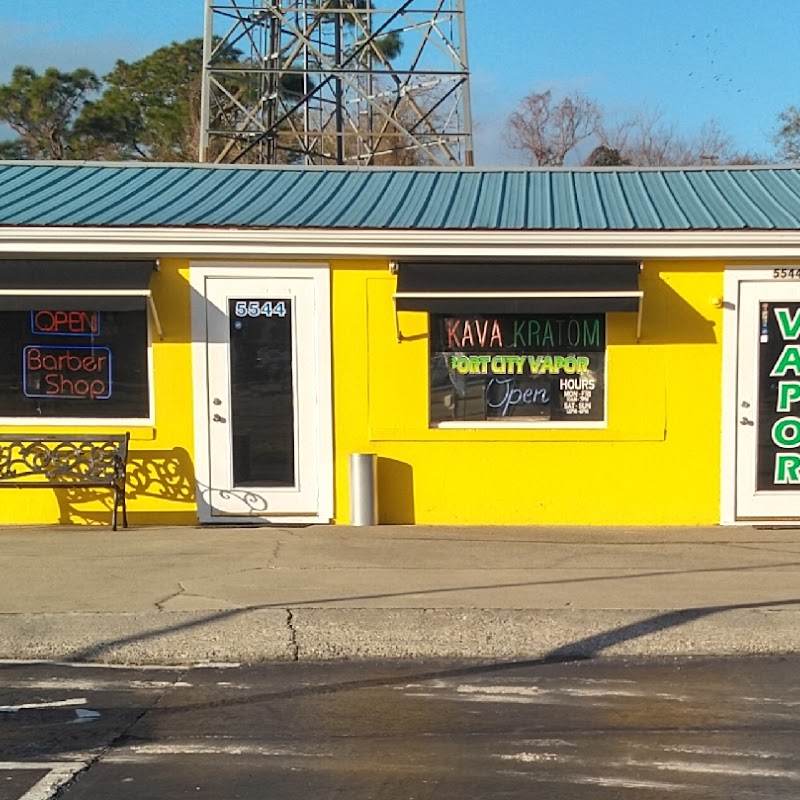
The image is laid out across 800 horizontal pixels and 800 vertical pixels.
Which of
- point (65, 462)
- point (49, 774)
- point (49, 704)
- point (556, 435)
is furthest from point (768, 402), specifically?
point (49, 774)

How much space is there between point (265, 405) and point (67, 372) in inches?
78.7

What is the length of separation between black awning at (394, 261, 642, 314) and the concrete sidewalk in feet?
7.00

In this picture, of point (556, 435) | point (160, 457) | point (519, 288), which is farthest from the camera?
point (160, 457)

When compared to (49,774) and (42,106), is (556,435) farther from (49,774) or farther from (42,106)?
(42,106)

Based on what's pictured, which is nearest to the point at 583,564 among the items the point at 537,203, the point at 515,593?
the point at 515,593

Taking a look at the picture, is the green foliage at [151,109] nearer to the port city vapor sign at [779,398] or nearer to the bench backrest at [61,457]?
the bench backrest at [61,457]

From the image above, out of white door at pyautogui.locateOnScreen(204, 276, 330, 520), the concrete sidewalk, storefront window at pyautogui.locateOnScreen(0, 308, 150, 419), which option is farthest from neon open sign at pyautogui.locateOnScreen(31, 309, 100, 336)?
the concrete sidewalk

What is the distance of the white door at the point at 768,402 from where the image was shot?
32.7ft

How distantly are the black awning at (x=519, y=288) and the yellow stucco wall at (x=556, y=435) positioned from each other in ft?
1.20

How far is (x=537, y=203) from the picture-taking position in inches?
432

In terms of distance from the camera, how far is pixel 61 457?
1013cm

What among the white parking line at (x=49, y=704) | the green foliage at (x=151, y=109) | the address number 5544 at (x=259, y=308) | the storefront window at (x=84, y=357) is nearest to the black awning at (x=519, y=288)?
the address number 5544 at (x=259, y=308)

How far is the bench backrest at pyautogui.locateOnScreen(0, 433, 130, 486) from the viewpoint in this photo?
391 inches

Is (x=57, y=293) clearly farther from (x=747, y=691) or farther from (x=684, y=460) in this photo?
(x=747, y=691)
